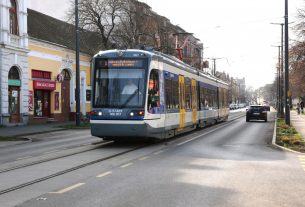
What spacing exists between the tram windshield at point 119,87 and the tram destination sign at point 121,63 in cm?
7

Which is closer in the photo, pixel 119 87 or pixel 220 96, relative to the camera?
pixel 119 87

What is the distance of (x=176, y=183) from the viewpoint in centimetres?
952

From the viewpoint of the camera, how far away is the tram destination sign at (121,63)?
55.4 ft

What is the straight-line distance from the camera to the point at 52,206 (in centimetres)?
742

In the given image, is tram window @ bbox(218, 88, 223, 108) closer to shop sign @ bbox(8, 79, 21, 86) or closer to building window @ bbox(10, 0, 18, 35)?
shop sign @ bbox(8, 79, 21, 86)

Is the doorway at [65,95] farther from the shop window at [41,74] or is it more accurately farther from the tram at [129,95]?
the tram at [129,95]

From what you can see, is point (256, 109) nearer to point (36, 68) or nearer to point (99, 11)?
point (99, 11)

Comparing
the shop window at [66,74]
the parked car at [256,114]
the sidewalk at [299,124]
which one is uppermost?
the shop window at [66,74]

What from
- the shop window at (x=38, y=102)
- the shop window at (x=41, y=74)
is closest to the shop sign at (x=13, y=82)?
the shop window at (x=41, y=74)

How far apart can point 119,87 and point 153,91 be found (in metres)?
1.21

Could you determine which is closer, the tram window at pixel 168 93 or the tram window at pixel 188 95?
the tram window at pixel 168 93

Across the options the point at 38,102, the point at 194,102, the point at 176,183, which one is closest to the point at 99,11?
the point at 38,102

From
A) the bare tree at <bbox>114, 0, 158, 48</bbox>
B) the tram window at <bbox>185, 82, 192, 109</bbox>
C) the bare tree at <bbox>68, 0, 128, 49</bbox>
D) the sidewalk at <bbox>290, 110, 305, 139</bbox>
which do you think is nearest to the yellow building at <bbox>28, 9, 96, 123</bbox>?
the bare tree at <bbox>68, 0, 128, 49</bbox>

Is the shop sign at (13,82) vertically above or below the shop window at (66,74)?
below
